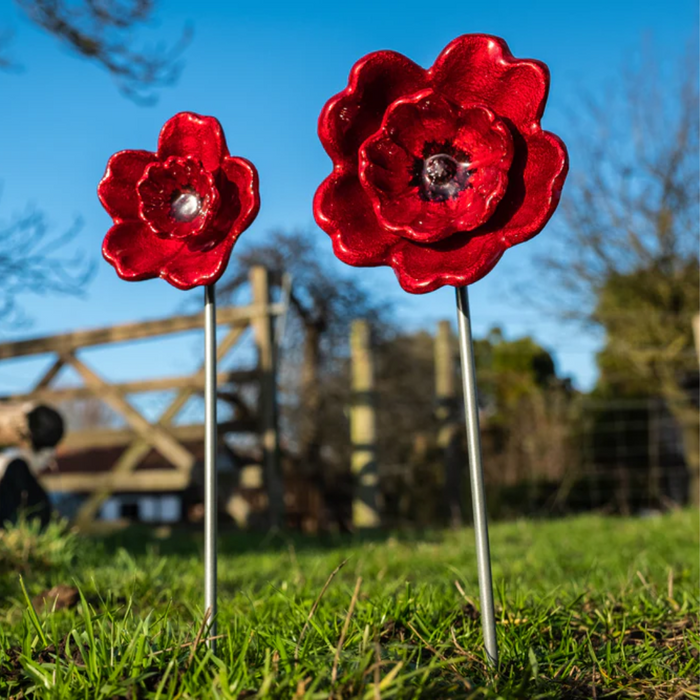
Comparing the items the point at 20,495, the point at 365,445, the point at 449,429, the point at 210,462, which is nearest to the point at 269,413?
the point at 365,445

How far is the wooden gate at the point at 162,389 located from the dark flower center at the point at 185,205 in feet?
15.3

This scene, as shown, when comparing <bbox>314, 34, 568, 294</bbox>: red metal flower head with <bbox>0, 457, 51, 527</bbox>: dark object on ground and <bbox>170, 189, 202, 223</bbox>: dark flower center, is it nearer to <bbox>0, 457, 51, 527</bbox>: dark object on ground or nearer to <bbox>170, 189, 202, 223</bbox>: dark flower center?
<bbox>170, 189, 202, 223</bbox>: dark flower center

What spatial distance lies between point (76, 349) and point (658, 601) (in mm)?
6142

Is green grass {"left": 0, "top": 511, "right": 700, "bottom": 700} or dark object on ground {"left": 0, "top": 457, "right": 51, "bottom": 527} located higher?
dark object on ground {"left": 0, "top": 457, "right": 51, "bottom": 527}

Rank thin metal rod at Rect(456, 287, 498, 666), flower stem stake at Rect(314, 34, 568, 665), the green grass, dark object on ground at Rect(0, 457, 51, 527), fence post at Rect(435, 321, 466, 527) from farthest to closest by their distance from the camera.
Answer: fence post at Rect(435, 321, 466, 527), dark object on ground at Rect(0, 457, 51, 527), flower stem stake at Rect(314, 34, 568, 665), thin metal rod at Rect(456, 287, 498, 666), the green grass

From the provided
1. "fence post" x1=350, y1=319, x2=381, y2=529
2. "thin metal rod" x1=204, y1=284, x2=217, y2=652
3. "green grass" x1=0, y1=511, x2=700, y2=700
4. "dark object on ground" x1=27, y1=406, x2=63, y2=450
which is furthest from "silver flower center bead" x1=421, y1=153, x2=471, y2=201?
"fence post" x1=350, y1=319, x2=381, y2=529

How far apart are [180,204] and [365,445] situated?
255 inches

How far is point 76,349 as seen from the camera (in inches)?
299

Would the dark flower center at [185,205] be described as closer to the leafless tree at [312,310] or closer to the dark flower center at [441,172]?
the dark flower center at [441,172]

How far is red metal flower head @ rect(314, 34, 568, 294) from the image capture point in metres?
2.10

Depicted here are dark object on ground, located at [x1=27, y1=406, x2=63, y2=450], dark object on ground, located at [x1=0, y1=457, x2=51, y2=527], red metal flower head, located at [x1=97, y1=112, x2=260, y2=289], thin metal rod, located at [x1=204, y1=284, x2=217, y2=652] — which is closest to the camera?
thin metal rod, located at [x1=204, y1=284, x2=217, y2=652]

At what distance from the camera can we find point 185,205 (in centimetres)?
249

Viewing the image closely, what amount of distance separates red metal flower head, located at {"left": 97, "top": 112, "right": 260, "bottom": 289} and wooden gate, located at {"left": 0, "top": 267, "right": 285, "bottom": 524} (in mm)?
4553

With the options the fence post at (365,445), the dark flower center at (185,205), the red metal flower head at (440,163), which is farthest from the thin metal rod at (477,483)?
the fence post at (365,445)
